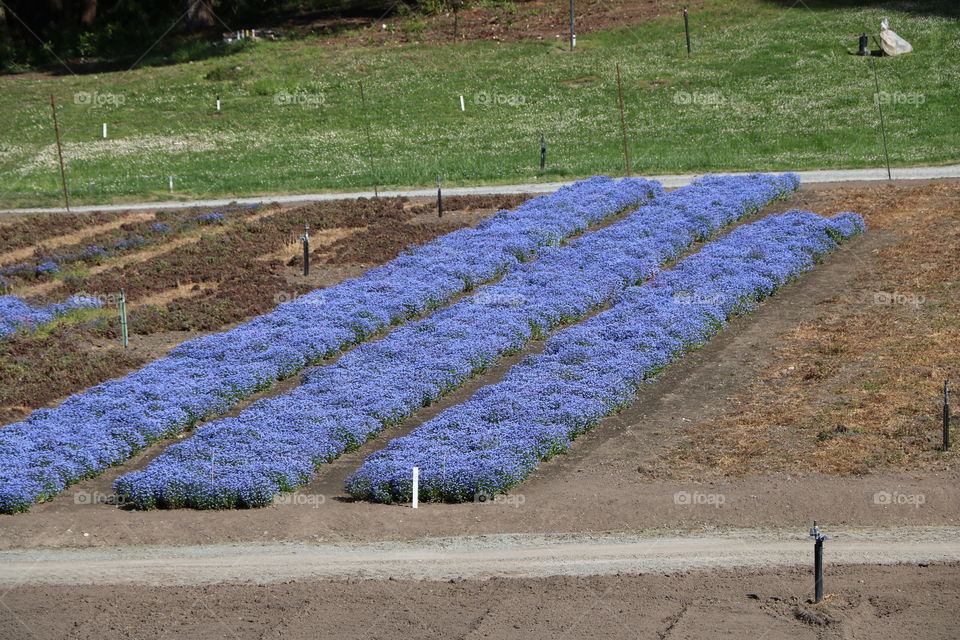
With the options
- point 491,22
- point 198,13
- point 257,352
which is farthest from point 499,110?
point 257,352

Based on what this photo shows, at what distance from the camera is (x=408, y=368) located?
24547mm

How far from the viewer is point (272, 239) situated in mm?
37031

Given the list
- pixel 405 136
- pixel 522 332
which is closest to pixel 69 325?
pixel 522 332

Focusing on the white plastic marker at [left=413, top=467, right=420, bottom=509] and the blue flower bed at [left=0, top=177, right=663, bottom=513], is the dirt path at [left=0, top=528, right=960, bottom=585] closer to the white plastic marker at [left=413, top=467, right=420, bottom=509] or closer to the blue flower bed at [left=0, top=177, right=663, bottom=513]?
the white plastic marker at [left=413, top=467, right=420, bottom=509]

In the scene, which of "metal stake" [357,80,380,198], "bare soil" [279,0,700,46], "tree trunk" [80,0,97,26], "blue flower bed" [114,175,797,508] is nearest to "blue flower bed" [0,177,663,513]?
"blue flower bed" [114,175,797,508]

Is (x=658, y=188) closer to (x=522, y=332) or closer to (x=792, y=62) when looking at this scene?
(x=522, y=332)

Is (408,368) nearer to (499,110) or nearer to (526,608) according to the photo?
(526,608)

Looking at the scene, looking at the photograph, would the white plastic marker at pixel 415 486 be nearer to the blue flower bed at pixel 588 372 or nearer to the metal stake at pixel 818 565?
the blue flower bed at pixel 588 372

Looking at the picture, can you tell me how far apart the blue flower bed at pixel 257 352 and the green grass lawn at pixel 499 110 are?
1023 cm

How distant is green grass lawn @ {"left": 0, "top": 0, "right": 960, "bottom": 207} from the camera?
46.8 metres

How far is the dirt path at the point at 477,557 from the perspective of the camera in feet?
53.7

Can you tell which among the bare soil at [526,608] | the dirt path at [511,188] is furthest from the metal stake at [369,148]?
the bare soil at [526,608]

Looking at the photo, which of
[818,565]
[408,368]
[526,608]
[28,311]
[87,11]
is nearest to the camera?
[818,565]

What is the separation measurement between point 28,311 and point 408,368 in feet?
39.1
